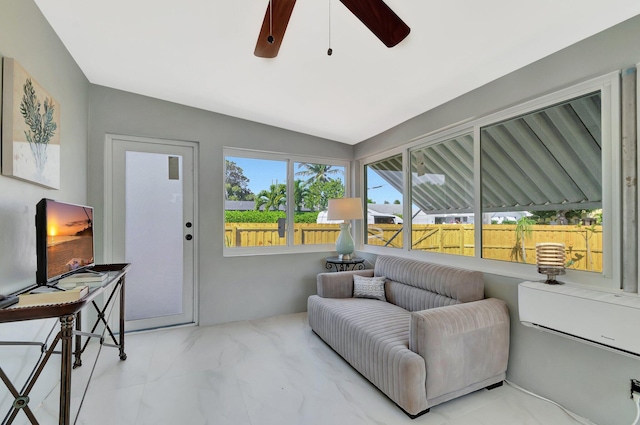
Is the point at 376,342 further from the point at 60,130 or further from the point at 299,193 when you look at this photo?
the point at 60,130

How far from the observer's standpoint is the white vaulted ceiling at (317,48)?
5.56 feet

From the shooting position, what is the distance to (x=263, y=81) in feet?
8.65

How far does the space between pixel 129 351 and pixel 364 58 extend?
3178 millimetres

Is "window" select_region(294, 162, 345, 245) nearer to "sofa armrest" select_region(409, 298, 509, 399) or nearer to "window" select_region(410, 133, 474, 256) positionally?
"window" select_region(410, 133, 474, 256)

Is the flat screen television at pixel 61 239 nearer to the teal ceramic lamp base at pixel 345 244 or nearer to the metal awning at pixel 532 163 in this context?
the teal ceramic lamp base at pixel 345 244

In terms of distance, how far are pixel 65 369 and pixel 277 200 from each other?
8.98 ft

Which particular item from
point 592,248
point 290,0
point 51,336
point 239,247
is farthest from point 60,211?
point 592,248

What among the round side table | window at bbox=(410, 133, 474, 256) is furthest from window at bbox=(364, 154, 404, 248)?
the round side table

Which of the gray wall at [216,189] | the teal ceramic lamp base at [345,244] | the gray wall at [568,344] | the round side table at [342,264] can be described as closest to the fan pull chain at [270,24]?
the gray wall at [568,344]

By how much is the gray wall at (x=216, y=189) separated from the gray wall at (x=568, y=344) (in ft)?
7.24

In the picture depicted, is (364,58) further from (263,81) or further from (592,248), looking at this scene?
(592,248)

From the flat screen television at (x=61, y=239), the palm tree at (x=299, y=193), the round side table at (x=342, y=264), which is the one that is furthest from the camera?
the palm tree at (x=299, y=193)

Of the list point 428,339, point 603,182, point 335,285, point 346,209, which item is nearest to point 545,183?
point 603,182

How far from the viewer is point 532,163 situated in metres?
2.21
